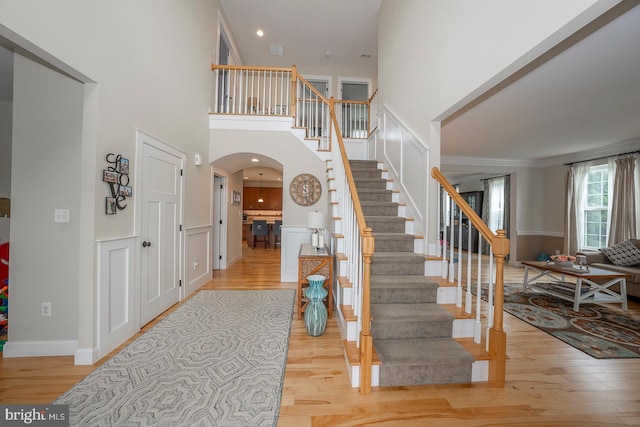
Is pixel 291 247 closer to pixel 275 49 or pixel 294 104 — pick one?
pixel 294 104

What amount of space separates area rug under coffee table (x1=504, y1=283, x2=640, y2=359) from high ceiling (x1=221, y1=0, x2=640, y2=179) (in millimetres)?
2721

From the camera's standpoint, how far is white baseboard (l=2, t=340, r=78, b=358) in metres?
2.19

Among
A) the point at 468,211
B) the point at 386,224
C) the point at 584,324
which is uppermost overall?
the point at 468,211

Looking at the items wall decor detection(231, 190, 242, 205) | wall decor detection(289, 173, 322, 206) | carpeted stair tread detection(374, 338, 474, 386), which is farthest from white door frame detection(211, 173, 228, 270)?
carpeted stair tread detection(374, 338, 474, 386)

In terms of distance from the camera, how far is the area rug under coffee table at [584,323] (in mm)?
2503

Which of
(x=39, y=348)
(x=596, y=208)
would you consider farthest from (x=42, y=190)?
(x=596, y=208)

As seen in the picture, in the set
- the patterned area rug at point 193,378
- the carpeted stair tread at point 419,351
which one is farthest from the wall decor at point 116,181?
the carpeted stair tread at point 419,351

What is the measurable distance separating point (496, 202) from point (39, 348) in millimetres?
9711

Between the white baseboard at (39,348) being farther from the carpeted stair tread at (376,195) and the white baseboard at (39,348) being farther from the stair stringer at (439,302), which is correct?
the carpeted stair tread at (376,195)

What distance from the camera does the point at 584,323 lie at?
10.1ft

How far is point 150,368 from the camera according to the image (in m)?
2.04

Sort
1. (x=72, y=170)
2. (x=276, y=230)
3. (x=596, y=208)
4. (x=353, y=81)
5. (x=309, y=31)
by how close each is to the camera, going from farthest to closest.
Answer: (x=276, y=230)
(x=353, y=81)
(x=309, y=31)
(x=596, y=208)
(x=72, y=170)

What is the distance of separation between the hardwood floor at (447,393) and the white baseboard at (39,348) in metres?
0.06

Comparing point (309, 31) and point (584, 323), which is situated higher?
point (309, 31)
